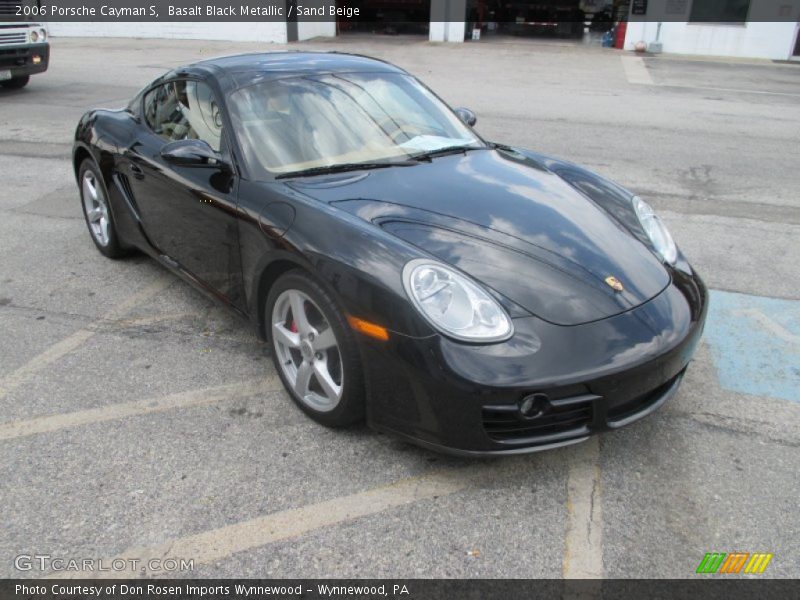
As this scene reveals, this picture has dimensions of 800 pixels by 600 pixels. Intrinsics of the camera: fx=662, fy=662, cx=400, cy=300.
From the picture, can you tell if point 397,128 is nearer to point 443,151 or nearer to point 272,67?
point 443,151

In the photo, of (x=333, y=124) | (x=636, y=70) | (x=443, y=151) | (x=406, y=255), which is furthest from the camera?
(x=636, y=70)

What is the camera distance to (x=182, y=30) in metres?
24.0

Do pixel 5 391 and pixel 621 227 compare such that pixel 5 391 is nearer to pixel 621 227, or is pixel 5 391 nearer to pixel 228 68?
pixel 228 68

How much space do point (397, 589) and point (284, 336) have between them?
1.26 meters

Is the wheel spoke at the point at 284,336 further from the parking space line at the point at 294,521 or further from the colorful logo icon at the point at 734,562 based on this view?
the colorful logo icon at the point at 734,562

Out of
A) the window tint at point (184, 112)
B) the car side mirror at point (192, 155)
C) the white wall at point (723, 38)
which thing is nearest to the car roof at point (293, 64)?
the window tint at point (184, 112)

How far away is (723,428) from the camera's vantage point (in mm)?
2926

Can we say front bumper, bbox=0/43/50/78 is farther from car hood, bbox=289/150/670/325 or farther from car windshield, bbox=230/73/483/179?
car hood, bbox=289/150/670/325

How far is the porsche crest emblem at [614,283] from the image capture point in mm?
2646

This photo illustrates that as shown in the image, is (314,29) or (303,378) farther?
(314,29)

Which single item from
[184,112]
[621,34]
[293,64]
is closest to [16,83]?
[184,112]

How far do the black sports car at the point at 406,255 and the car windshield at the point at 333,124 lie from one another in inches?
0.5

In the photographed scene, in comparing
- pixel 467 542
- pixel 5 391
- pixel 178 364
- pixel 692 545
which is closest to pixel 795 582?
pixel 692 545

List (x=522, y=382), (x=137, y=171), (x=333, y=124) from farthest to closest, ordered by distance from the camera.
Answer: (x=137, y=171) → (x=333, y=124) → (x=522, y=382)
